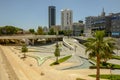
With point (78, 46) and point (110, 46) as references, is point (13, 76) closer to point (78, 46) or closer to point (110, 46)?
point (110, 46)

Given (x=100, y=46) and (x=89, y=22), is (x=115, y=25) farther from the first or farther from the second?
(x=100, y=46)

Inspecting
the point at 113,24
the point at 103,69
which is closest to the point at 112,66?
the point at 103,69

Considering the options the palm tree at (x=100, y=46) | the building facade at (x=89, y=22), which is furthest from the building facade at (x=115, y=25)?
the palm tree at (x=100, y=46)

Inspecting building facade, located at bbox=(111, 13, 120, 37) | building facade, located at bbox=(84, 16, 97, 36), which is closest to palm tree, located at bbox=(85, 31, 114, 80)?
building facade, located at bbox=(111, 13, 120, 37)

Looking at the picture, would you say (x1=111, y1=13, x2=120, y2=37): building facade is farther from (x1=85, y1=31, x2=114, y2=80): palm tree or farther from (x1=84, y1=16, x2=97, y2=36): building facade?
(x1=85, y1=31, x2=114, y2=80): palm tree

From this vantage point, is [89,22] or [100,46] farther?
[89,22]

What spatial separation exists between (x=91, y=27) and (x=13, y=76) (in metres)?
137

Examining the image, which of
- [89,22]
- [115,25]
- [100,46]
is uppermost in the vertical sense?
[89,22]

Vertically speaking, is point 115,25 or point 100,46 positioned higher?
point 115,25

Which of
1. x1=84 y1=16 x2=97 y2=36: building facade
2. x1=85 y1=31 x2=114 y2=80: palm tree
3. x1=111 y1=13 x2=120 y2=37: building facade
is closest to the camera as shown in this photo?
x1=85 y1=31 x2=114 y2=80: palm tree

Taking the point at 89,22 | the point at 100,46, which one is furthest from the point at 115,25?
the point at 100,46

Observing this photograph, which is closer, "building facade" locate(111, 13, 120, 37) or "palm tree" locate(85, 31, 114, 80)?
"palm tree" locate(85, 31, 114, 80)

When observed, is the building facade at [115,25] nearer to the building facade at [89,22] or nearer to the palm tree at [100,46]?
the building facade at [89,22]

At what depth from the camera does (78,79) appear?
136 feet
